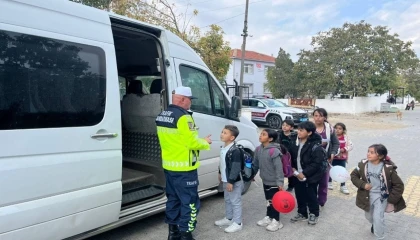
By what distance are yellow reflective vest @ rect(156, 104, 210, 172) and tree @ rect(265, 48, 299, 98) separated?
27473mm

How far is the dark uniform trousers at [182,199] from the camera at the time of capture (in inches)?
126

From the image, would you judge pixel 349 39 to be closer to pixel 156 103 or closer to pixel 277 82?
pixel 277 82

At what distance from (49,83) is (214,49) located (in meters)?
10.9

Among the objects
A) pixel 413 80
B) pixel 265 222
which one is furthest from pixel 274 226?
pixel 413 80

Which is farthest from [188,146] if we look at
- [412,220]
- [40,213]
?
[412,220]

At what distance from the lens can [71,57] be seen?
281 centimetres

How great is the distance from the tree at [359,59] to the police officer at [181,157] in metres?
22.8

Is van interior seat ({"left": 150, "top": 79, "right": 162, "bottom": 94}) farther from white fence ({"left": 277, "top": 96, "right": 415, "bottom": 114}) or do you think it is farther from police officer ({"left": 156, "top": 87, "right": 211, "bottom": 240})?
white fence ({"left": 277, "top": 96, "right": 415, "bottom": 114})

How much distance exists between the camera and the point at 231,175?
363cm

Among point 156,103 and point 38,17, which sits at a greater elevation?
point 38,17

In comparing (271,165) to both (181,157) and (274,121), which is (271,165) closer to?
(181,157)

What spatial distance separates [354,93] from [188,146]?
83.1 feet

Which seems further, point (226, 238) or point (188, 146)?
point (226, 238)

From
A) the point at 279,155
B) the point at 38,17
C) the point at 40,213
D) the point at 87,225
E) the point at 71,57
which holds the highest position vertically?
the point at 38,17
